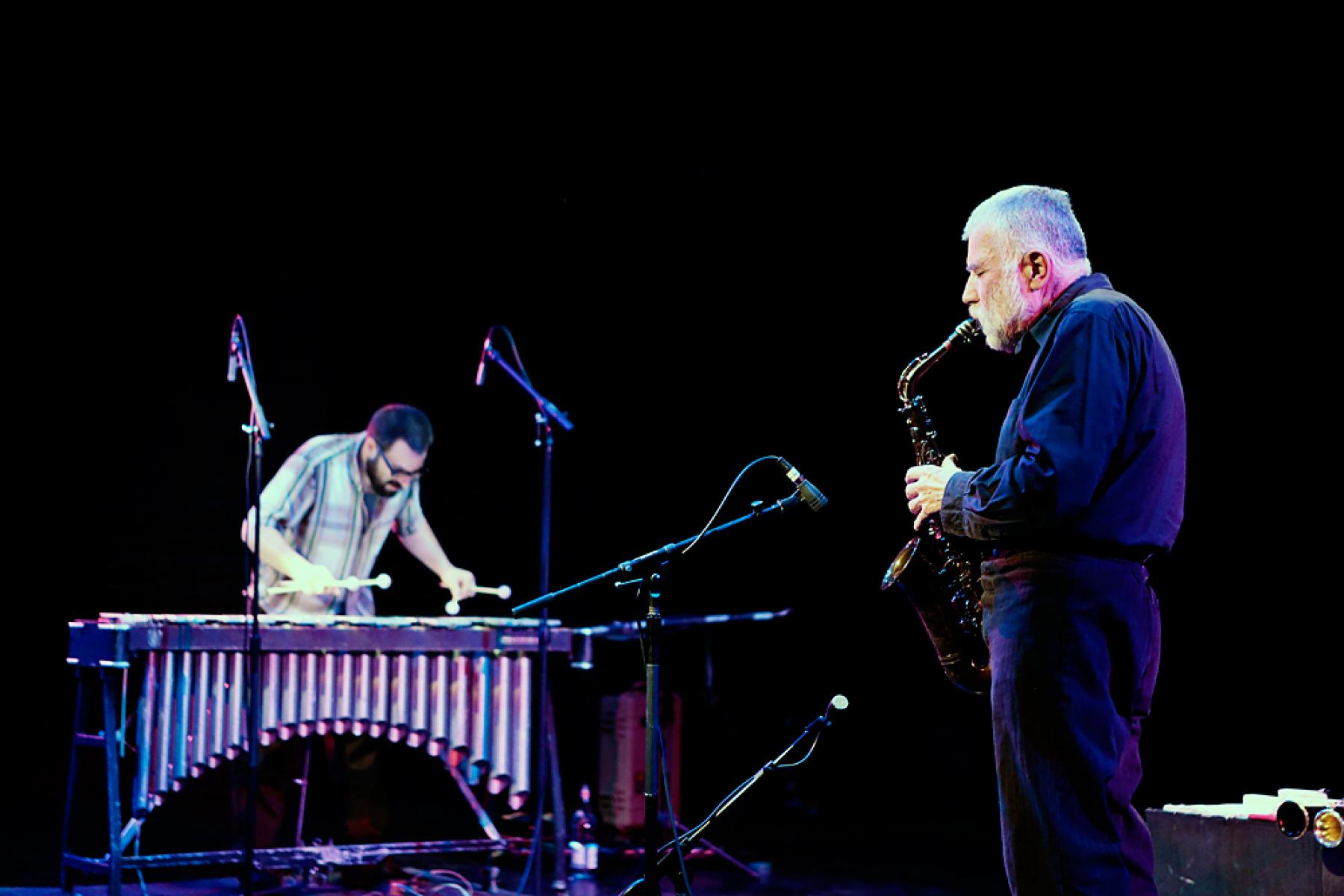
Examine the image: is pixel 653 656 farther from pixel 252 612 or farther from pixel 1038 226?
pixel 252 612

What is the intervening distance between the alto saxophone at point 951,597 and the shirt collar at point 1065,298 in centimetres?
36

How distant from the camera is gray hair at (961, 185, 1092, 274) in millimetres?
2918

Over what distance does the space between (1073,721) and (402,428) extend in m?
3.52

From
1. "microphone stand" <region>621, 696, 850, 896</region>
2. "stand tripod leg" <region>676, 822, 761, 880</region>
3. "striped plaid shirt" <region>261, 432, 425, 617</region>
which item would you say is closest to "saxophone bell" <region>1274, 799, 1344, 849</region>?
"microphone stand" <region>621, 696, 850, 896</region>

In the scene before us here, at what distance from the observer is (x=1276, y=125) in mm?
6273

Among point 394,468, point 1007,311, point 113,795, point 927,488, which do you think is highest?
point 1007,311

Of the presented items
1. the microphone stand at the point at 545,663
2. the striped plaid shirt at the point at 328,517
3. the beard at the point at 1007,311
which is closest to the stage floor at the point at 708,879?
the microphone stand at the point at 545,663

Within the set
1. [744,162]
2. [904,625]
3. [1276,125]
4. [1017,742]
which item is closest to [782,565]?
[904,625]

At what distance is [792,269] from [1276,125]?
2.63m

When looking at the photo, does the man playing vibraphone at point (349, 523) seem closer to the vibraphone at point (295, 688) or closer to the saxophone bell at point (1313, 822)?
the vibraphone at point (295, 688)

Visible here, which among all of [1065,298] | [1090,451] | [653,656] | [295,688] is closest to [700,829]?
[653,656]

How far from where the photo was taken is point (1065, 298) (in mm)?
2873

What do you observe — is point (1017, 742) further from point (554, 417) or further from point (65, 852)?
point (65, 852)

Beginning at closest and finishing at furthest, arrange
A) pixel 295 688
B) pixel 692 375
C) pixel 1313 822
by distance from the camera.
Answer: pixel 1313 822 → pixel 295 688 → pixel 692 375
